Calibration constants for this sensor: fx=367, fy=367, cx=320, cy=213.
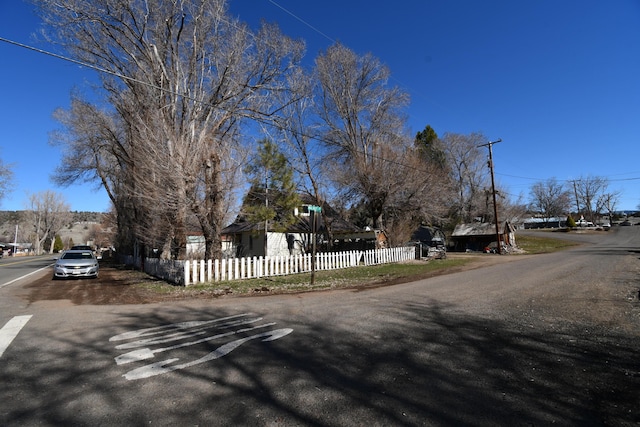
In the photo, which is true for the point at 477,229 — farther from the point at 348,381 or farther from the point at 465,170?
the point at 348,381

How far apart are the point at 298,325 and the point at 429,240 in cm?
3762

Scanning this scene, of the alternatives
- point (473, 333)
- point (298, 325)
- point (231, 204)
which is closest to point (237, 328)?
point (298, 325)

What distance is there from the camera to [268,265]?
17.0 metres

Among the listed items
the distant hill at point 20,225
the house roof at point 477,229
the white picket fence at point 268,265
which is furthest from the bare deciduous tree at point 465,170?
the distant hill at point 20,225

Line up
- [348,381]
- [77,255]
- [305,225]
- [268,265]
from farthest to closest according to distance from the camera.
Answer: [305,225] → [77,255] → [268,265] → [348,381]

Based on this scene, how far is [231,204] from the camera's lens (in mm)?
16750

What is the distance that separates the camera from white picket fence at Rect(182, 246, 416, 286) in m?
14.3

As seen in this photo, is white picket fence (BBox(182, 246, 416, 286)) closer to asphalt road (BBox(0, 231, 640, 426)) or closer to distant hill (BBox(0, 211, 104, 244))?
asphalt road (BBox(0, 231, 640, 426))

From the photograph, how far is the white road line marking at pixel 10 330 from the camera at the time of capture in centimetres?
574

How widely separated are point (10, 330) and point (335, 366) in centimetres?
623

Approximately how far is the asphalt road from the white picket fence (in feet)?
20.0

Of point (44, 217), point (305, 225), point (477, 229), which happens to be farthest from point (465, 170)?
point (44, 217)

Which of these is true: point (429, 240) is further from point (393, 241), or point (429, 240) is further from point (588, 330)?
point (588, 330)

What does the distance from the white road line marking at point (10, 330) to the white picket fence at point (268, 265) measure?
6121mm
